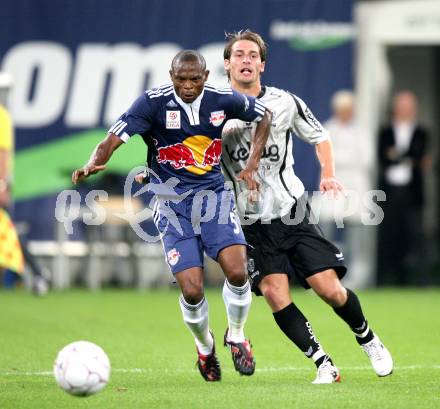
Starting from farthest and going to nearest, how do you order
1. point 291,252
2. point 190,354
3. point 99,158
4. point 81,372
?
point 190,354 < point 291,252 < point 99,158 < point 81,372

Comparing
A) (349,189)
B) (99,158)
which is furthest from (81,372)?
(349,189)

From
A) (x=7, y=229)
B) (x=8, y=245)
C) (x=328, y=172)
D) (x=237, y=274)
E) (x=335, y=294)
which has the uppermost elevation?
(x=328, y=172)

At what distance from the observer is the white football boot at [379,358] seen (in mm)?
8203

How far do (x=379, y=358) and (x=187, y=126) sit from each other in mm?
2010

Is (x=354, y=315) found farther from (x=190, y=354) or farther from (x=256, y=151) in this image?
(x=190, y=354)

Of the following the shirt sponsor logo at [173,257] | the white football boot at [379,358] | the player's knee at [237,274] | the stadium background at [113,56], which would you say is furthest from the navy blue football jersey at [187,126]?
the stadium background at [113,56]

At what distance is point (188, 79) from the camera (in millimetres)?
7945

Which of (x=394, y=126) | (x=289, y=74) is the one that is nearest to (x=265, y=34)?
(x=289, y=74)

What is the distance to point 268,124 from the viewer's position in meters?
8.18

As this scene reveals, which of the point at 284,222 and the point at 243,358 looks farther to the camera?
the point at 284,222

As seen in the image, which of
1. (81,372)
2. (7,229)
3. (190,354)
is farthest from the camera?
(7,229)

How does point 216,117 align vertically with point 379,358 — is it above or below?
above

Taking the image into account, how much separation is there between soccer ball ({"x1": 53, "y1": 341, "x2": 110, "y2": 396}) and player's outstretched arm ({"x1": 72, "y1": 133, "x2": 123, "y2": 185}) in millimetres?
1193

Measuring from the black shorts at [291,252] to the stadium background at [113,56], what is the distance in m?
8.99
